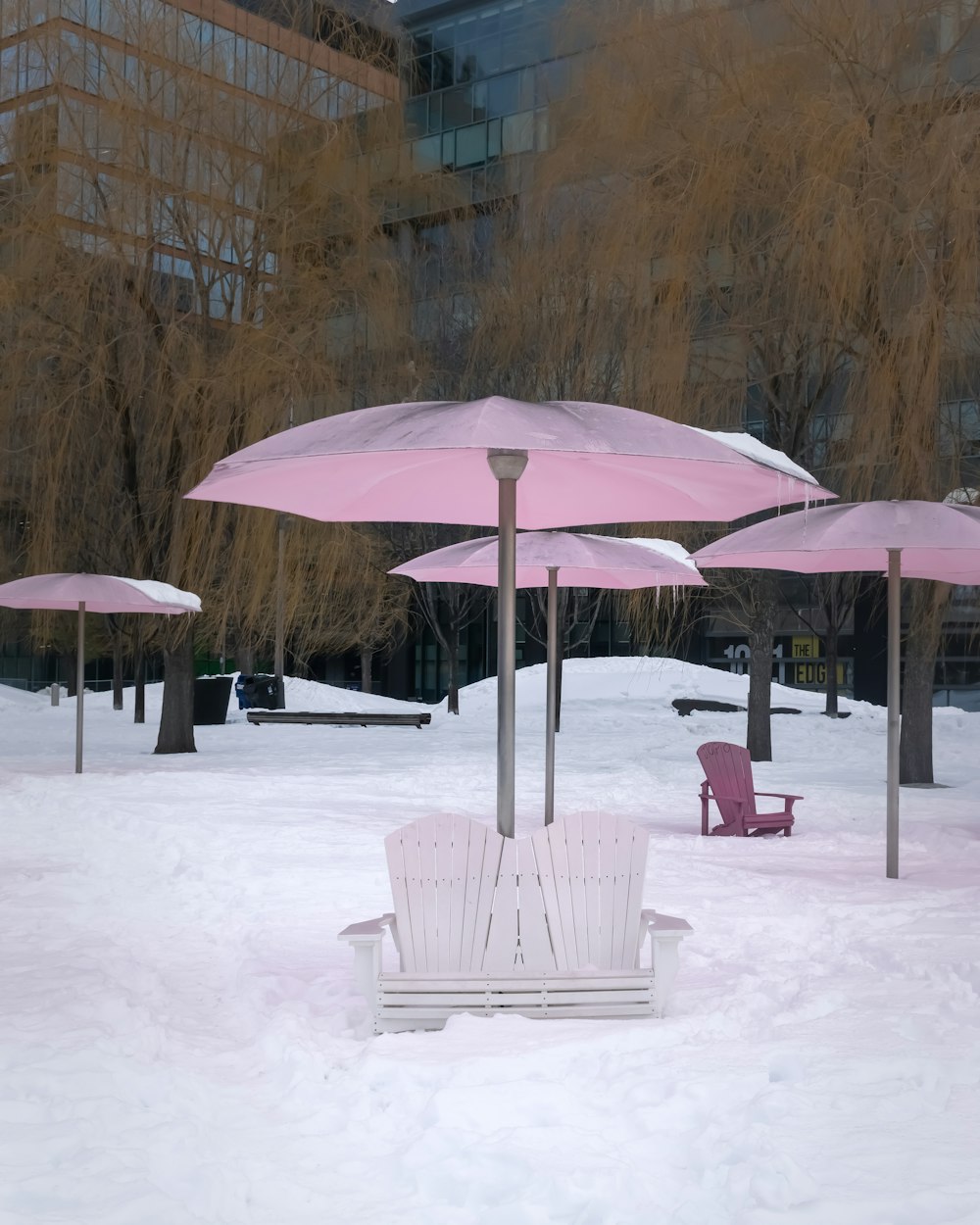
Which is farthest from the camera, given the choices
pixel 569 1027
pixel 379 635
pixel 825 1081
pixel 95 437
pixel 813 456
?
pixel 379 635

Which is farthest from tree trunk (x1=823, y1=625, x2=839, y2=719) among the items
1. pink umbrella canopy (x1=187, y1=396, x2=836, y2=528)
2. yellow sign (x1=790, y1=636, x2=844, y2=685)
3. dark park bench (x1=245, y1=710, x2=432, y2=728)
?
pink umbrella canopy (x1=187, y1=396, x2=836, y2=528)

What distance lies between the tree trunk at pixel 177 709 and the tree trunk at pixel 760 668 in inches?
314

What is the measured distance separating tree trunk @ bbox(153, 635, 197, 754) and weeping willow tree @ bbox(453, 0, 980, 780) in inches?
281

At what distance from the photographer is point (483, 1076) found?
16.1ft

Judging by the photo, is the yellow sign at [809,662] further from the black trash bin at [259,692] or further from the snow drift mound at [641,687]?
the black trash bin at [259,692]

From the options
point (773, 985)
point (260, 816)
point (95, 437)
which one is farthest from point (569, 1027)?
point (95, 437)

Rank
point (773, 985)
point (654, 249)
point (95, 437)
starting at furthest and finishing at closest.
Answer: point (95, 437), point (654, 249), point (773, 985)

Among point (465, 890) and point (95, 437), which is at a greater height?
point (95, 437)

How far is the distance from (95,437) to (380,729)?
11.6m

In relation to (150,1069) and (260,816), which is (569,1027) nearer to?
(150,1069)

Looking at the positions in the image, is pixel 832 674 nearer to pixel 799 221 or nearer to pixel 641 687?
pixel 641 687

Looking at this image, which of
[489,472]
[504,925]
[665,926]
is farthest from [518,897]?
[489,472]

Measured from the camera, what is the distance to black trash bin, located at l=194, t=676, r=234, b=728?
3019 centimetres

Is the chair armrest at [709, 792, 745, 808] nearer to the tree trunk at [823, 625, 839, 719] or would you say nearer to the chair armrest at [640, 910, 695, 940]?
the chair armrest at [640, 910, 695, 940]
